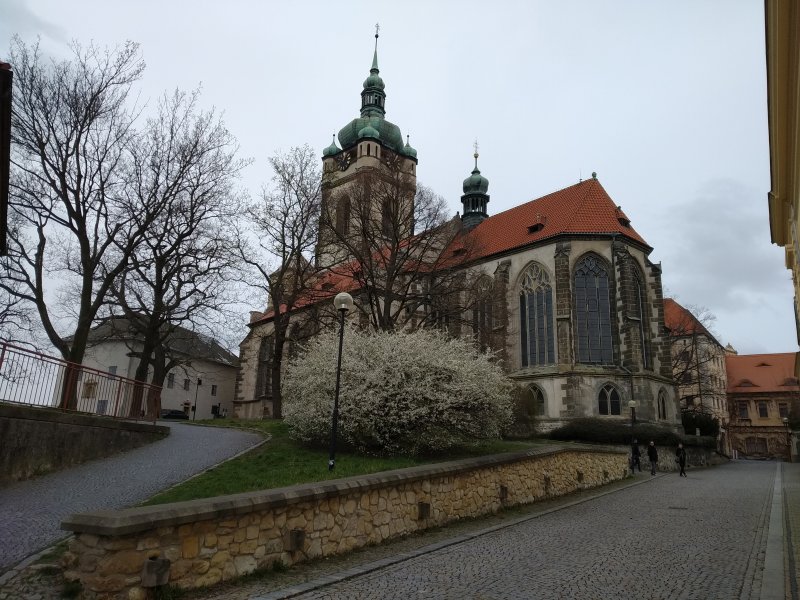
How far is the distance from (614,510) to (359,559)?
7.71 meters

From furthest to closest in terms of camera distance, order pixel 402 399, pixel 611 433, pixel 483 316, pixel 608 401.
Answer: pixel 483 316, pixel 608 401, pixel 611 433, pixel 402 399

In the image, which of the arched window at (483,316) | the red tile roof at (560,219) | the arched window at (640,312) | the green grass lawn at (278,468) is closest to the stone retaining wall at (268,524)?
the green grass lawn at (278,468)

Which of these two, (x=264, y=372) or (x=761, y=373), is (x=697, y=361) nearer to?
(x=264, y=372)

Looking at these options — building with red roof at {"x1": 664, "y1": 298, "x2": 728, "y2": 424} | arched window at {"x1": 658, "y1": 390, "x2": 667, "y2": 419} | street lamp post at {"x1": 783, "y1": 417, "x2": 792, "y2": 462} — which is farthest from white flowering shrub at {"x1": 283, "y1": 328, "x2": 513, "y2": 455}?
street lamp post at {"x1": 783, "y1": 417, "x2": 792, "y2": 462}

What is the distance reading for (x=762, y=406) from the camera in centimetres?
6875

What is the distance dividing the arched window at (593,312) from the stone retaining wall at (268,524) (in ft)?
66.0

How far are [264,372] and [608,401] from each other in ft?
86.6

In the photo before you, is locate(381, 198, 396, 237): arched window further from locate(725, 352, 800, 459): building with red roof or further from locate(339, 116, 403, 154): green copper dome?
locate(725, 352, 800, 459): building with red roof

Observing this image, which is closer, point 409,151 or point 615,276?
point 615,276

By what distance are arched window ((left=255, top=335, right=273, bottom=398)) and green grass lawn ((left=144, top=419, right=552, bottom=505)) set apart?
30.5 meters

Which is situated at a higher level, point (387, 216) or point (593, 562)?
point (387, 216)

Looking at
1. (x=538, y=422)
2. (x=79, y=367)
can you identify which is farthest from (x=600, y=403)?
(x=79, y=367)

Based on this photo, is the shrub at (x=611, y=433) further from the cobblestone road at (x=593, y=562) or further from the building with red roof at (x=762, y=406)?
the building with red roof at (x=762, y=406)

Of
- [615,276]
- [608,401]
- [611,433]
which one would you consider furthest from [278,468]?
[615,276]
